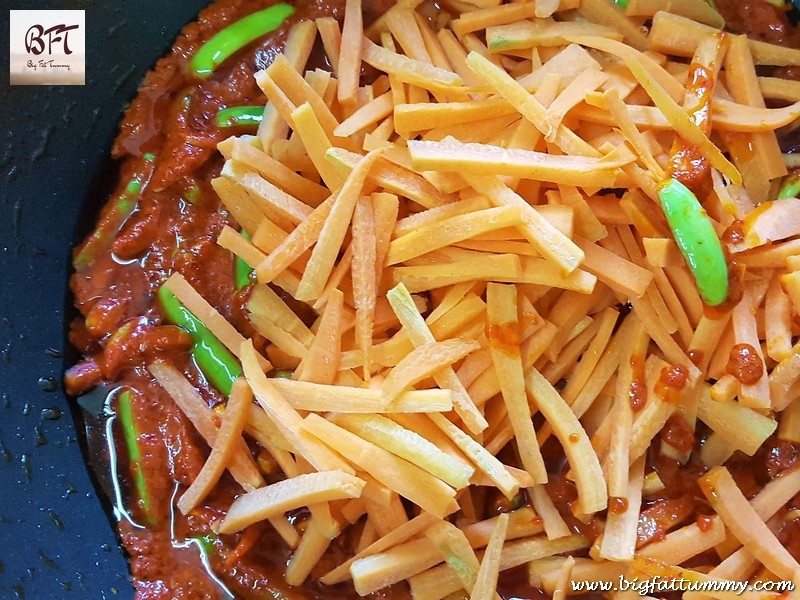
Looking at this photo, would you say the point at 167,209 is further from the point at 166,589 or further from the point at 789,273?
the point at 789,273

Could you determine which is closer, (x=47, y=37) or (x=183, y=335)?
(x=183, y=335)

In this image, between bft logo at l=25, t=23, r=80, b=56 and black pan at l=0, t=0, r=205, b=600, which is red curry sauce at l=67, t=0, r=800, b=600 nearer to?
black pan at l=0, t=0, r=205, b=600

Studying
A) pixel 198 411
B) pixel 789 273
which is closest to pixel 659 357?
pixel 789 273

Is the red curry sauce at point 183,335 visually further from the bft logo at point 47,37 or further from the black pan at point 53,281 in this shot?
the bft logo at point 47,37

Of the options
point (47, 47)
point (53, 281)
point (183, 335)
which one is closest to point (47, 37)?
point (47, 47)

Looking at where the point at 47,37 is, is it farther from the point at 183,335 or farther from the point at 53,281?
the point at 183,335

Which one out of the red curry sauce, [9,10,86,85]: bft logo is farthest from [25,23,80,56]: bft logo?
the red curry sauce

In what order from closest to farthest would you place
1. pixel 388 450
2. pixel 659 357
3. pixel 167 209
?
pixel 388 450 < pixel 659 357 < pixel 167 209
